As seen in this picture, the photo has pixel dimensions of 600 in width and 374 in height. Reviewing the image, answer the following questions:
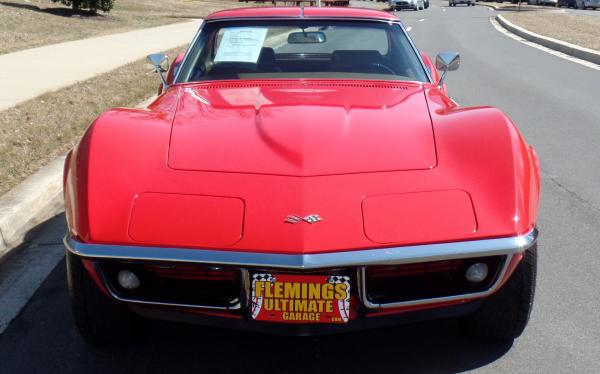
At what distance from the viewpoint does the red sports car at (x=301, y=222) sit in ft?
8.89

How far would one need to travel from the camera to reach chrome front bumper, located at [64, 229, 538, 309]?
8.68ft

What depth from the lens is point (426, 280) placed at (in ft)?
9.38

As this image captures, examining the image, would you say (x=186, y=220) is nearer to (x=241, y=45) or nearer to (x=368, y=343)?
(x=368, y=343)

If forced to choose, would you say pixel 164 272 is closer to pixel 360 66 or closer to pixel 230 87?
pixel 230 87

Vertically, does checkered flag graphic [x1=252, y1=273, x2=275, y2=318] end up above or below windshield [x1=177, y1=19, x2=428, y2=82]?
below

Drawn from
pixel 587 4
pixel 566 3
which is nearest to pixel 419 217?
pixel 587 4

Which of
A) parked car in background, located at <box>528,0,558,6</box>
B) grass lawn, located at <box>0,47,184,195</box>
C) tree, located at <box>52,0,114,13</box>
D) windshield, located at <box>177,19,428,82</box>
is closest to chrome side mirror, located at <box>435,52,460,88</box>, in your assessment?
windshield, located at <box>177,19,428,82</box>

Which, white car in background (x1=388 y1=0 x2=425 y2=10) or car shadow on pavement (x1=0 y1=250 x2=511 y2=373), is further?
white car in background (x1=388 y1=0 x2=425 y2=10)

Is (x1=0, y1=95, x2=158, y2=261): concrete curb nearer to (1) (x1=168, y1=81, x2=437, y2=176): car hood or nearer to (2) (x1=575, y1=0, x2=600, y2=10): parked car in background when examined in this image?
(1) (x1=168, y1=81, x2=437, y2=176): car hood

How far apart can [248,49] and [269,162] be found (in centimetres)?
169

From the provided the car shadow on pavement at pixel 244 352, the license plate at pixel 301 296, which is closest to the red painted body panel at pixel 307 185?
the license plate at pixel 301 296

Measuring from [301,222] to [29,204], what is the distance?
2904mm

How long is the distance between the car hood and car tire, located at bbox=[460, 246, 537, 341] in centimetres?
56

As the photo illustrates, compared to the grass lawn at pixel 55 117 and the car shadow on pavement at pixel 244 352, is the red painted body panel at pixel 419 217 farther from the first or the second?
the grass lawn at pixel 55 117
